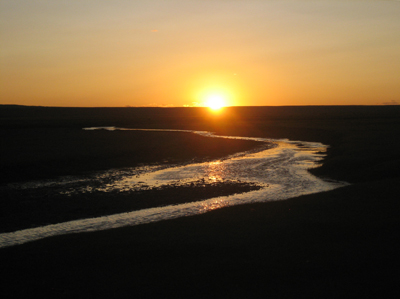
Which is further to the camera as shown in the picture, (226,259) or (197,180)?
(197,180)

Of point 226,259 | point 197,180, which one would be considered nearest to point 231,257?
point 226,259

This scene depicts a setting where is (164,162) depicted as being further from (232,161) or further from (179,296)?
(179,296)

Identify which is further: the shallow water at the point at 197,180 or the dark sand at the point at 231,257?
the shallow water at the point at 197,180

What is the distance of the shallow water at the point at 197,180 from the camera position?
12266mm

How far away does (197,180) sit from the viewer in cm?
1978

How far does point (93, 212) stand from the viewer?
13.8 meters

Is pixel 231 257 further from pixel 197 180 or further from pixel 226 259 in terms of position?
pixel 197 180

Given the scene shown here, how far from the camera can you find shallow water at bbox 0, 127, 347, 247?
12.3 m

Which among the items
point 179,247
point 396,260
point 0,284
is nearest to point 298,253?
point 396,260

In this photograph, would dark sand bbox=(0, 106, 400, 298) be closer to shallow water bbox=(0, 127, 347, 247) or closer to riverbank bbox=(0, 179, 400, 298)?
riverbank bbox=(0, 179, 400, 298)

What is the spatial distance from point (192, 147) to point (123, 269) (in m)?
25.6

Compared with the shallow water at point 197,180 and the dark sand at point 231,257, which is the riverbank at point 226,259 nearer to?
the dark sand at point 231,257

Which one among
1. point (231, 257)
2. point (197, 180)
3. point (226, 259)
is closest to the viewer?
point (226, 259)

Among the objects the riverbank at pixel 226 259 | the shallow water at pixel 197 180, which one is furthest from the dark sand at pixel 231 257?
the shallow water at pixel 197 180
